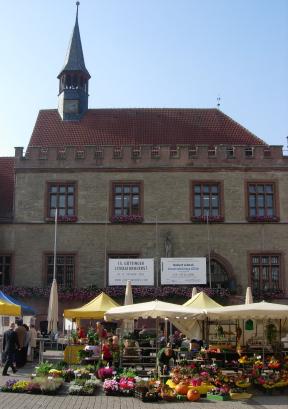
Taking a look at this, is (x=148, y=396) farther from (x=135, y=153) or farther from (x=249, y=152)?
(x=249, y=152)

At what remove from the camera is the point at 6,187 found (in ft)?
115

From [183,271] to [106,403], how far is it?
17.9m

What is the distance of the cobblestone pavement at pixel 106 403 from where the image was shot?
1216 centimetres

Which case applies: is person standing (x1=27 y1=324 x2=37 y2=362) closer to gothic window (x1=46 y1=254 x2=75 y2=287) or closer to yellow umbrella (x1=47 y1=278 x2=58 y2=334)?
yellow umbrella (x1=47 y1=278 x2=58 y2=334)

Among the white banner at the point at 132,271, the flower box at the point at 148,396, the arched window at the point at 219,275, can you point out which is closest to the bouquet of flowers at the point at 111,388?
the flower box at the point at 148,396

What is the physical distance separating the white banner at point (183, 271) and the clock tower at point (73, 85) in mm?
11896

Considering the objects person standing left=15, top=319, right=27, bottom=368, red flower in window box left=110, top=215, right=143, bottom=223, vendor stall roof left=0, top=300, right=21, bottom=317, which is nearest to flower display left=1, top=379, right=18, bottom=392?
person standing left=15, top=319, right=27, bottom=368

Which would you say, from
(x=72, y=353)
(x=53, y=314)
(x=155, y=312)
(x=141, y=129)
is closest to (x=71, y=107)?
(x=141, y=129)

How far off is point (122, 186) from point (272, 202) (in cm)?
812

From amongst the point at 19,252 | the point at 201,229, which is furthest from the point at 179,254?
the point at 19,252

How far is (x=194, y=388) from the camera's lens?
13.6m

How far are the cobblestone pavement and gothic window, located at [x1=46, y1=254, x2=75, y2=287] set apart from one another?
57.4 feet

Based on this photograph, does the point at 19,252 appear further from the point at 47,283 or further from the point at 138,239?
the point at 138,239

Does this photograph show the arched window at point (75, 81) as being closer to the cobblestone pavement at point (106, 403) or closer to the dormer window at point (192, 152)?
the dormer window at point (192, 152)
